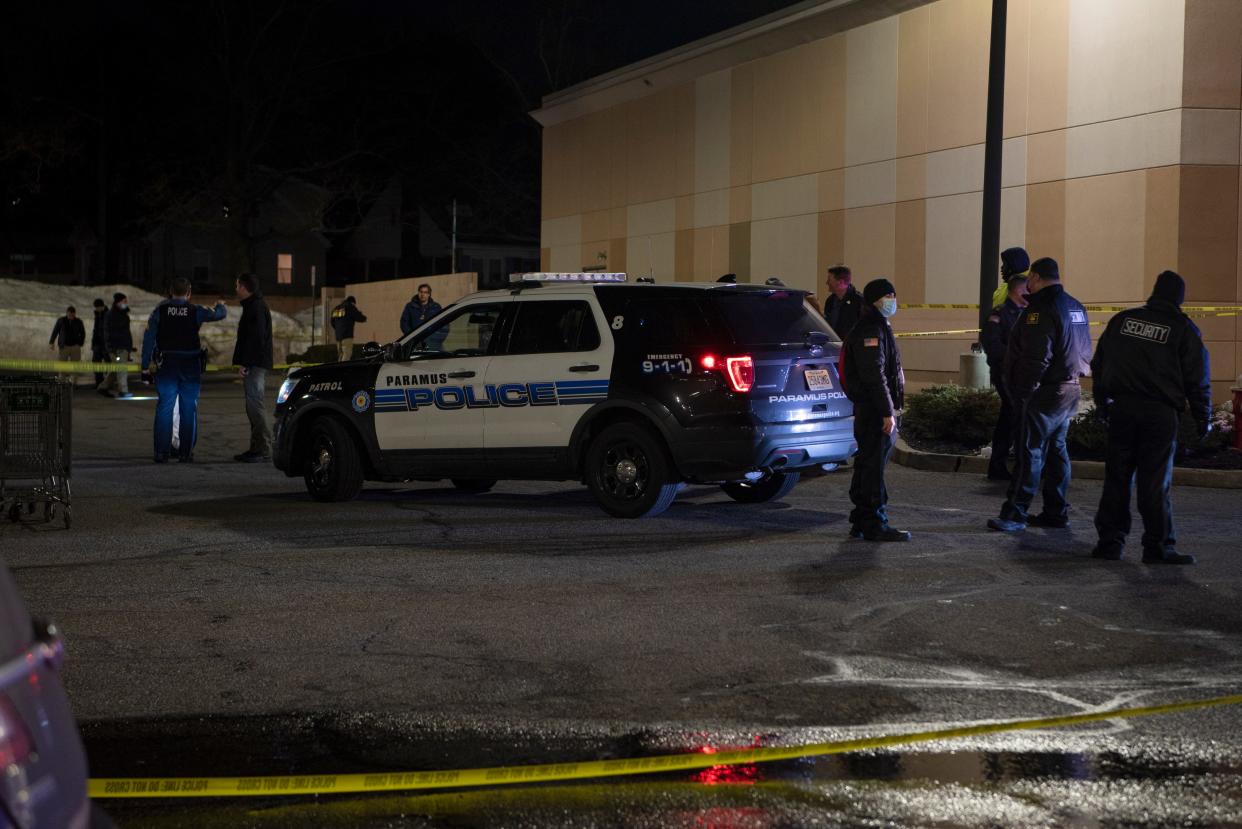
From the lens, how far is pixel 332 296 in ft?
147

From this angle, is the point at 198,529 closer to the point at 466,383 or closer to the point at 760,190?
the point at 466,383

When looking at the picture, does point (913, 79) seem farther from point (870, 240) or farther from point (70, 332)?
Answer: point (70, 332)

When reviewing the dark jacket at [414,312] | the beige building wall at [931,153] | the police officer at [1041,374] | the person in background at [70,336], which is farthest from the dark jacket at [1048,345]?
the person in background at [70,336]

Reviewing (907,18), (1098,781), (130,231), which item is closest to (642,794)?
(1098,781)

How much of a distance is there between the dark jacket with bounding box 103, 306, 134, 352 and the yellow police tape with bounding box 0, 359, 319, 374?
497mm

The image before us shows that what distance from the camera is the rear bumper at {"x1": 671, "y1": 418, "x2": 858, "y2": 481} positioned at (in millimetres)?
11117

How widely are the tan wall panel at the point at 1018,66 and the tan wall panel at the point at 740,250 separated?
8.07 meters

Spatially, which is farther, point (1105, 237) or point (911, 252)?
point (911, 252)

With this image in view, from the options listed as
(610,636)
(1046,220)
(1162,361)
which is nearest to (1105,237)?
(1046,220)

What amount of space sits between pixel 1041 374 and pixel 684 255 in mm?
24500

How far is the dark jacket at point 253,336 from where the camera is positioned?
1648 centimetres

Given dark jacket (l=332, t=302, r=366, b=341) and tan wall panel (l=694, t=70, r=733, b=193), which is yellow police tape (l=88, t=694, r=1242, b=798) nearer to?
dark jacket (l=332, t=302, r=366, b=341)

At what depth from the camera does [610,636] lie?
7.46 meters

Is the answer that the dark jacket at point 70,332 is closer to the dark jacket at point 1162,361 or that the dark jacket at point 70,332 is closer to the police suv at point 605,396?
the police suv at point 605,396
